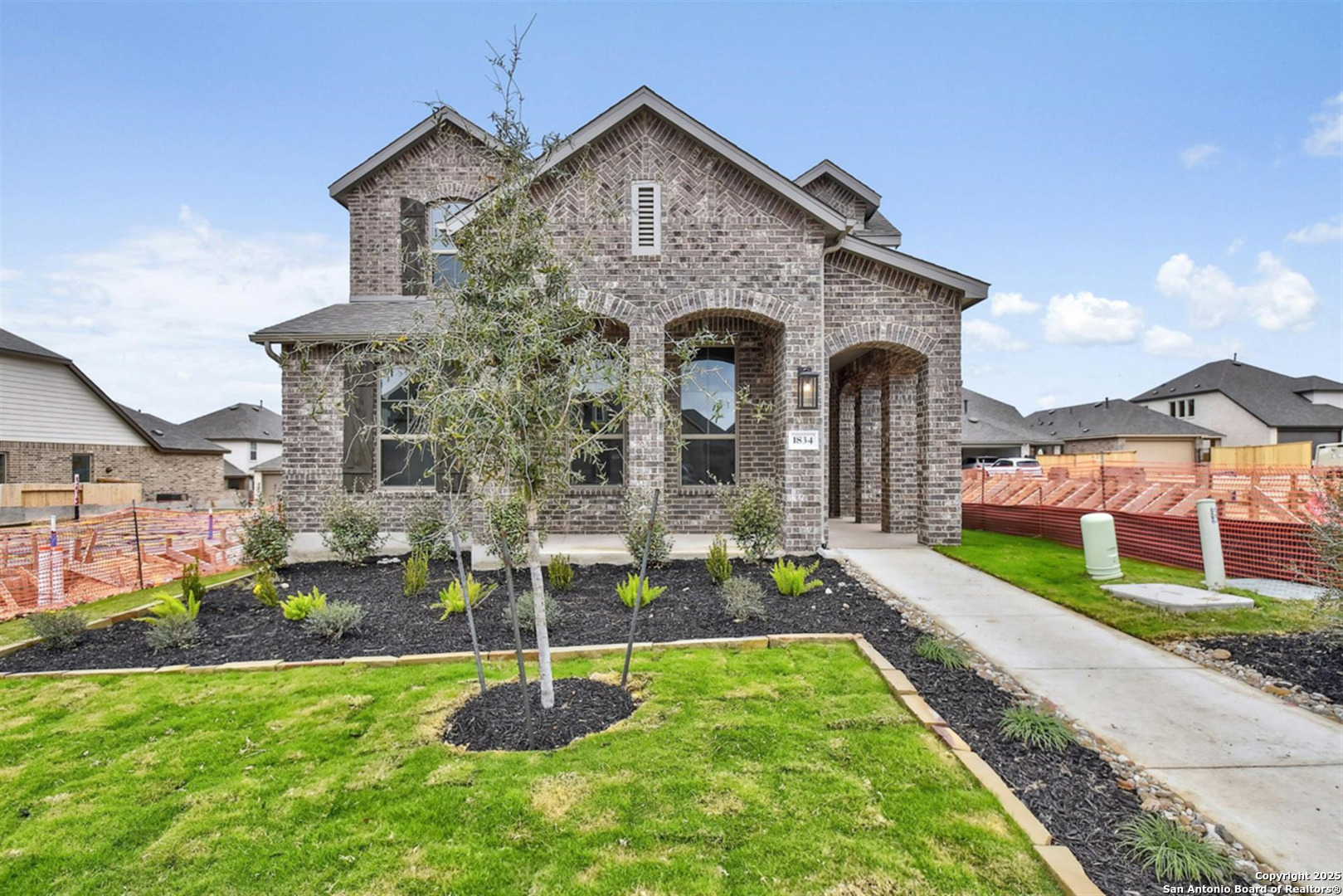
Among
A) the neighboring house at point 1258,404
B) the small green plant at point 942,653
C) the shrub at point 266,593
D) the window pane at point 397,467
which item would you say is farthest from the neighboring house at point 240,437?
the neighboring house at point 1258,404

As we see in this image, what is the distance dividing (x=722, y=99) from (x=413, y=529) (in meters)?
12.3

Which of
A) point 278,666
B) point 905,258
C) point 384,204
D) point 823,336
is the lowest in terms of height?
point 278,666

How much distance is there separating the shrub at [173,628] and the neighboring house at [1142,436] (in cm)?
4162

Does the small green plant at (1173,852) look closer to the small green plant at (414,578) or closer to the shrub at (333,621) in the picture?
the shrub at (333,621)

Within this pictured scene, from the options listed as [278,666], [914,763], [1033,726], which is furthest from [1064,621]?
[278,666]

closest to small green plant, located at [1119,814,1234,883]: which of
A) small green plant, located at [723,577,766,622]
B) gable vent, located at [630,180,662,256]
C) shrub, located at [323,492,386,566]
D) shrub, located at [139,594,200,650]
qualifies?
small green plant, located at [723,577,766,622]

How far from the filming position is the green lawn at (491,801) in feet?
8.27

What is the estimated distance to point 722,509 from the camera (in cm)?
1116

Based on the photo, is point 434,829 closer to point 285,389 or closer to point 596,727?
point 596,727

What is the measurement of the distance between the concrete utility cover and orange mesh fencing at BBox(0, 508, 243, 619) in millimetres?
12308

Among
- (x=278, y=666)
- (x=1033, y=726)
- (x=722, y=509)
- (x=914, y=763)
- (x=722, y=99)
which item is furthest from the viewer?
(x=722, y=99)

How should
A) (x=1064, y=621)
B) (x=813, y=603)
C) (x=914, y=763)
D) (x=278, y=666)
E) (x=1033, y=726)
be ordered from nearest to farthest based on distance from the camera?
(x=914, y=763) < (x=1033, y=726) < (x=278, y=666) < (x=1064, y=621) < (x=813, y=603)

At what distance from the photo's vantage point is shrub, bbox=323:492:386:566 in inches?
357

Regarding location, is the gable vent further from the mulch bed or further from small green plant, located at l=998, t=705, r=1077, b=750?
small green plant, located at l=998, t=705, r=1077, b=750
